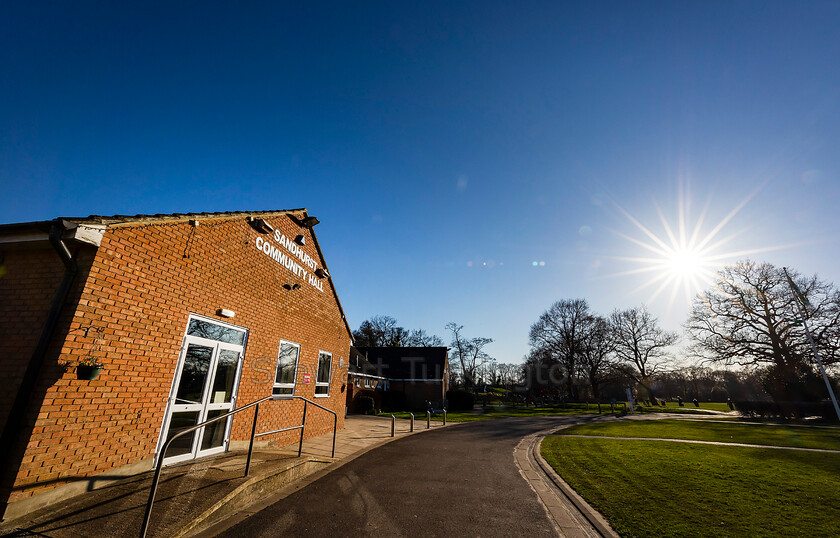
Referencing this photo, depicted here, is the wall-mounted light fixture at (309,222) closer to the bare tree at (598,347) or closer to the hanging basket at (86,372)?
the hanging basket at (86,372)

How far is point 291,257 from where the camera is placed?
10141 millimetres

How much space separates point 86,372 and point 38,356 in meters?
0.54

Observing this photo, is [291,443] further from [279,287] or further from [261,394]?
[279,287]

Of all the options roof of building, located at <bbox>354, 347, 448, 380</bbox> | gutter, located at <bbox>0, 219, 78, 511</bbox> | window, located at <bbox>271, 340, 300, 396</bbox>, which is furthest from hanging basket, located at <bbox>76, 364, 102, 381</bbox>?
roof of building, located at <bbox>354, 347, 448, 380</bbox>

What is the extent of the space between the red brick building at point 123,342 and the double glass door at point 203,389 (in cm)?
2

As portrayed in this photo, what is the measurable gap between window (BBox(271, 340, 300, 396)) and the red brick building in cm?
56

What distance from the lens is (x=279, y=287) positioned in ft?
30.3

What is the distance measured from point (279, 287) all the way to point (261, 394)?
2.82m

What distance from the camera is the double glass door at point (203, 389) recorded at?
→ 5898 millimetres

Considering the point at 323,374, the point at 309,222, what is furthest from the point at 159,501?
the point at 309,222

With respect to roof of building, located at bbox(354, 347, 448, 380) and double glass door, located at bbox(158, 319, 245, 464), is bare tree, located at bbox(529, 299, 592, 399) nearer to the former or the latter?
roof of building, located at bbox(354, 347, 448, 380)

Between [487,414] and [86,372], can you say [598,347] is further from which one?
[86,372]

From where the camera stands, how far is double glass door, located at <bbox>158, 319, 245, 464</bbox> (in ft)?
19.4

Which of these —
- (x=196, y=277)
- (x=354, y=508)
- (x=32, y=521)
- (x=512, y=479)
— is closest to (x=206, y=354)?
(x=196, y=277)
